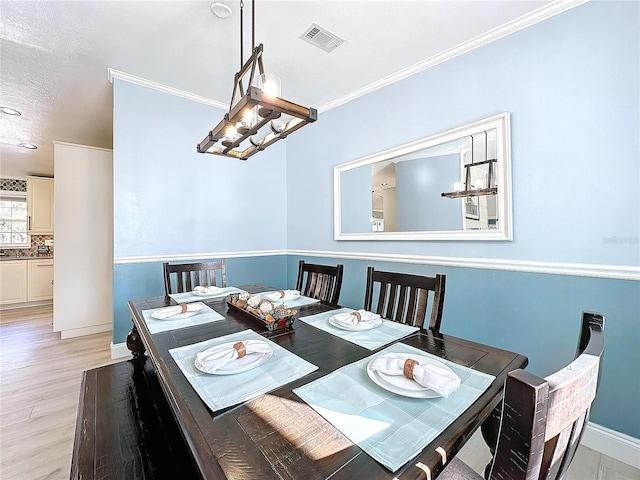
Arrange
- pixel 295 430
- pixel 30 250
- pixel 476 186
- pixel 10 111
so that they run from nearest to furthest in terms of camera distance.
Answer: pixel 295 430 → pixel 476 186 → pixel 10 111 → pixel 30 250

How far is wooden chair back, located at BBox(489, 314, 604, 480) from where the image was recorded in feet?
1.38

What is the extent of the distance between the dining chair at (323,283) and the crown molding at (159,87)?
2.23 m

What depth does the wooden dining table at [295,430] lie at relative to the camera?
54 cm

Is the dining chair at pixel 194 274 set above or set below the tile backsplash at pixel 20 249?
below

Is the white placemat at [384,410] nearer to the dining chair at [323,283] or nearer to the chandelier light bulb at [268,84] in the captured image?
the dining chair at [323,283]

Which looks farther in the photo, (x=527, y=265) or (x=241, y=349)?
(x=527, y=265)

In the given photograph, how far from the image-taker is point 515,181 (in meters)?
1.94

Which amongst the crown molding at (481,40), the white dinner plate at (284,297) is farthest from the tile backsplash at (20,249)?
the crown molding at (481,40)

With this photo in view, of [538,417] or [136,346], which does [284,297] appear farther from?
[538,417]

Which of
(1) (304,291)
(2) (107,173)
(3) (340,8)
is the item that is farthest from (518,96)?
(2) (107,173)

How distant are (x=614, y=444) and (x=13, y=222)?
8.68m

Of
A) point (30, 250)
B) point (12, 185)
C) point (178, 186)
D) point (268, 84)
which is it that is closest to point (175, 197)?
point (178, 186)

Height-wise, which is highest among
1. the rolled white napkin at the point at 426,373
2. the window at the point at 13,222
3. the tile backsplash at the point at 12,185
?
the tile backsplash at the point at 12,185

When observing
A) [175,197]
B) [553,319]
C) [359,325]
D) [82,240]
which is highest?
[175,197]
